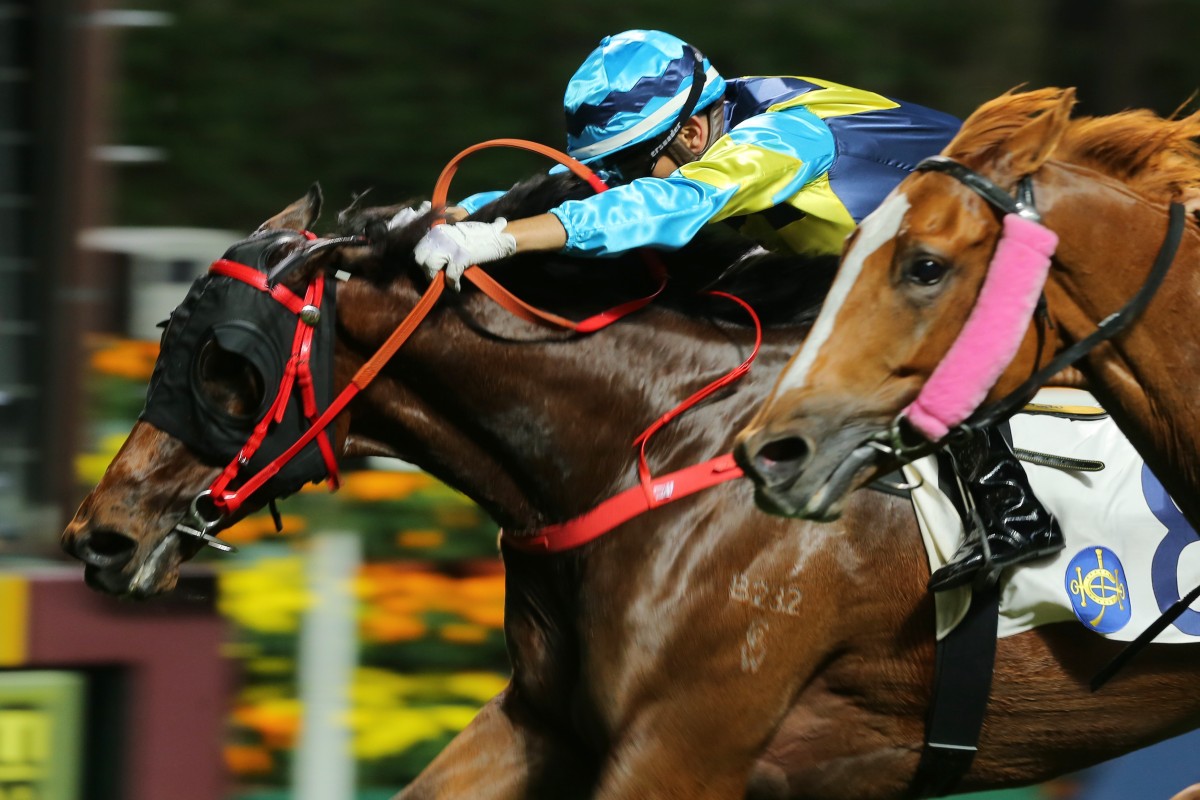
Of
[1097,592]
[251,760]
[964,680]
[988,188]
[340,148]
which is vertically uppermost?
[988,188]

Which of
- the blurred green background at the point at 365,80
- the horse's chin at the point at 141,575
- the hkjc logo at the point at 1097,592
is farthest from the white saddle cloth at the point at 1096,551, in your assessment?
the blurred green background at the point at 365,80

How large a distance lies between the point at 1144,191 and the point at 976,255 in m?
0.34

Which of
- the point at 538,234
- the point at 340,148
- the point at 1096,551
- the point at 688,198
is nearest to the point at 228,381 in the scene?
the point at 538,234

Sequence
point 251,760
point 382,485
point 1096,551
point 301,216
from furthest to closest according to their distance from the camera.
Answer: point 382,485, point 251,760, point 301,216, point 1096,551

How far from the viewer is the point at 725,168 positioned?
3246 mm

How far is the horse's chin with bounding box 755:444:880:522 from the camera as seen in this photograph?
251 centimetres

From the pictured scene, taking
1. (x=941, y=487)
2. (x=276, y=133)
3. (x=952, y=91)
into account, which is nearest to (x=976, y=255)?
(x=941, y=487)

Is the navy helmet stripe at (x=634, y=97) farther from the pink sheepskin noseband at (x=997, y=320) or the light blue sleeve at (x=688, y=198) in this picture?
the pink sheepskin noseband at (x=997, y=320)

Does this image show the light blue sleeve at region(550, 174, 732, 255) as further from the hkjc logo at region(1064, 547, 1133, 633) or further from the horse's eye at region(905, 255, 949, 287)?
the hkjc logo at region(1064, 547, 1133, 633)

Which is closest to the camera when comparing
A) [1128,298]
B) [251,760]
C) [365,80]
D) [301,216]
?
[1128,298]

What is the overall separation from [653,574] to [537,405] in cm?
39

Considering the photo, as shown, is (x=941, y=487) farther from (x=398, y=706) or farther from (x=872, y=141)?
(x=398, y=706)

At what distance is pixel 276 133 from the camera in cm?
625

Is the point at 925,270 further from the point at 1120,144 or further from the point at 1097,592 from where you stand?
the point at 1097,592
